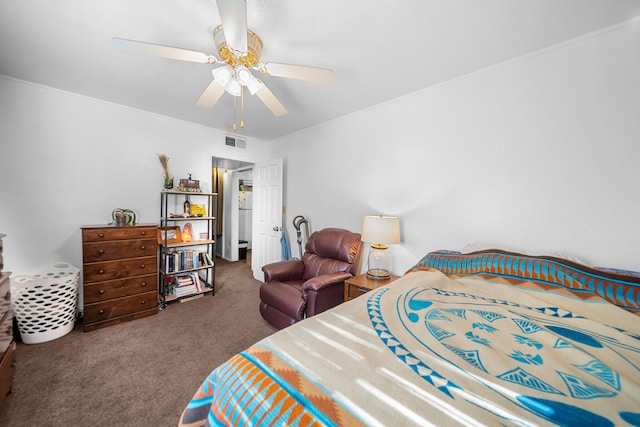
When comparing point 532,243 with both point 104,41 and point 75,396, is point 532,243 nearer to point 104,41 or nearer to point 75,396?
point 75,396

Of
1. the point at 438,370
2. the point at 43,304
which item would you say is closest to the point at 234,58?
the point at 438,370

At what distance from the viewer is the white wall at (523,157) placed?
1504 millimetres

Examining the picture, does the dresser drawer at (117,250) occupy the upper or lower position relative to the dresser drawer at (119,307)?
upper

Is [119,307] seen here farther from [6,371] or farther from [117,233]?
[6,371]

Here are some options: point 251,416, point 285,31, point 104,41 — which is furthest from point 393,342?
point 104,41

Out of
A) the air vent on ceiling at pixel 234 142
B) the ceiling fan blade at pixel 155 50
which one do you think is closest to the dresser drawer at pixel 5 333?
the ceiling fan blade at pixel 155 50

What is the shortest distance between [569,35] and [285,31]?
2032mm

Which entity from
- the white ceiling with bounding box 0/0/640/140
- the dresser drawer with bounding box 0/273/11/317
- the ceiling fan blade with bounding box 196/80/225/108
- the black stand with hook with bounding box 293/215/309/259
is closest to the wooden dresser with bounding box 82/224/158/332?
the dresser drawer with bounding box 0/273/11/317

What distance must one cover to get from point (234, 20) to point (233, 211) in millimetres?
4600

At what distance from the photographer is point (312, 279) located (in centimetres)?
218

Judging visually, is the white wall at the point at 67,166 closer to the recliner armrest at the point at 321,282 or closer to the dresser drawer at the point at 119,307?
the dresser drawer at the point at 119,307

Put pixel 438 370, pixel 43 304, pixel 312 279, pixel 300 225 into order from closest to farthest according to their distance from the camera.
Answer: pixel 438 370 → pixel 43 304 → pixel 312 279 → pixel 300 225

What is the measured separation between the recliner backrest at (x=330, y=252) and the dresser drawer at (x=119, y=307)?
186cm

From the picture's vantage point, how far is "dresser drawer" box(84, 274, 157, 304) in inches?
90.8
